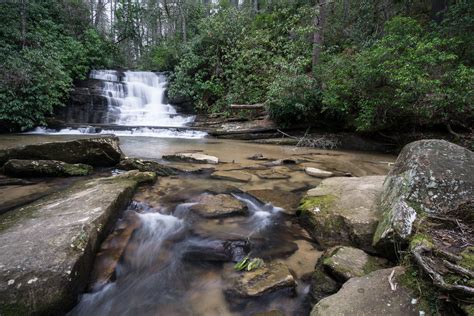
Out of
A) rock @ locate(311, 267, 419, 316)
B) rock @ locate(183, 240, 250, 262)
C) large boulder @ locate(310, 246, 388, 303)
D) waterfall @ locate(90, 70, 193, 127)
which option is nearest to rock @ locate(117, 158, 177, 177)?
rock @ locate(183, 240, 250, 262)

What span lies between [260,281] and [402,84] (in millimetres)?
6112

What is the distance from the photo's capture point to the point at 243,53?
13.5m

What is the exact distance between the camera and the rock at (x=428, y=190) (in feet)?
7.58

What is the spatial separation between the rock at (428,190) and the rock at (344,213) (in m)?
0.21

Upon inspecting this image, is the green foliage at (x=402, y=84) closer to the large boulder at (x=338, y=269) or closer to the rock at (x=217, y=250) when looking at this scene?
the large boulder at (x=338, y=269)

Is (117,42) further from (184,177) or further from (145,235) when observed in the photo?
(145,235)

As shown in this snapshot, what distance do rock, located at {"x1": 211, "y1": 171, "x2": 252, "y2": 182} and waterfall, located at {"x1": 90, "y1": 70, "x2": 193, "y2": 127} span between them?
8.36 metres

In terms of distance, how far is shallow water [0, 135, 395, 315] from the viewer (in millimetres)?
2311

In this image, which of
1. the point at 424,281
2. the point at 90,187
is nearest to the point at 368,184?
the point at 424,281

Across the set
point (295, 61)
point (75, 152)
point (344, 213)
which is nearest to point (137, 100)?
point (295, 61)

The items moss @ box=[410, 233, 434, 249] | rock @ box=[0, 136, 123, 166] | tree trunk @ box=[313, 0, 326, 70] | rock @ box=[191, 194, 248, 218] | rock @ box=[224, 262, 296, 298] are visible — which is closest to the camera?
moss @ box=[410, 233, 434, 249]

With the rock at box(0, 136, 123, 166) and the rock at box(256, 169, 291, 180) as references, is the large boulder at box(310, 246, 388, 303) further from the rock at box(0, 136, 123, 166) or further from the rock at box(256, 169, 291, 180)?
the rock at box(0, 136, 123, 166)

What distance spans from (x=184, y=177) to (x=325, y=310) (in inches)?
144

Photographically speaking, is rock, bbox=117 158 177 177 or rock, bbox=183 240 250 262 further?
rock, bbox=117 158 177 177
